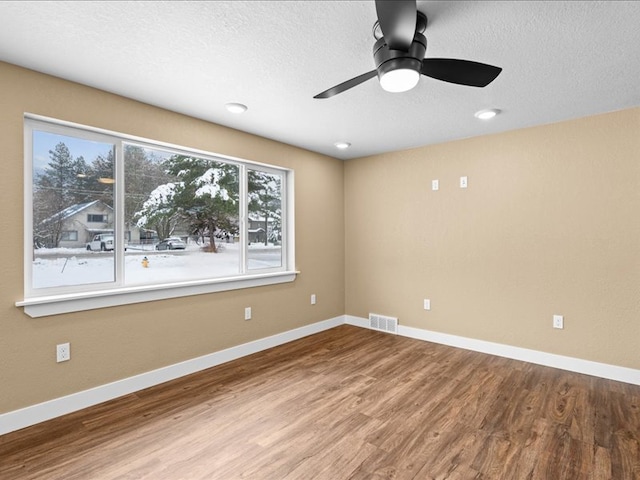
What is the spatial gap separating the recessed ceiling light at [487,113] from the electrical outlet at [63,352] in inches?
149

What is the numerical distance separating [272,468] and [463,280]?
287 centimetres

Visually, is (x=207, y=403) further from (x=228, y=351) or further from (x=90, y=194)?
(x=90, y=194)

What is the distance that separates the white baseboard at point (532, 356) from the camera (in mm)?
2911

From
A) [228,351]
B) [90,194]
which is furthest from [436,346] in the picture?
[90,194]

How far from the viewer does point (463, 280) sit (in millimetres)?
3809

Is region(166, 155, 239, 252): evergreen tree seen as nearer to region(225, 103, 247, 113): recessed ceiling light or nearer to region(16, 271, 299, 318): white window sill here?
region(16, 271, 299, 318): white window sill

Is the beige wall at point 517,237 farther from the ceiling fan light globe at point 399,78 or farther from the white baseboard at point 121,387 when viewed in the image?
the ceiling fan light globe at point 399,78

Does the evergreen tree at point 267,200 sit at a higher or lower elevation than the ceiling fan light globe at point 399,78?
lower

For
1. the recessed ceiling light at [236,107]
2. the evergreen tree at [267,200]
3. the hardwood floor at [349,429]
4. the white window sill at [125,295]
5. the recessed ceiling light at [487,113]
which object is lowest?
the hardwood floor at [349,429]

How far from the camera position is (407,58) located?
1.60 metres

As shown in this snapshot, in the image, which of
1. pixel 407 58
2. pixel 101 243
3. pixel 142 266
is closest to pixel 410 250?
pixel 407 58

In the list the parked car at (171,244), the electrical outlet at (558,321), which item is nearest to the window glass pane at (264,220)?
the parked car at (171,244)

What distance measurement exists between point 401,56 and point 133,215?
2.44m

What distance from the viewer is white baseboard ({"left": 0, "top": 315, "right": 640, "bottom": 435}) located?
2230 mm
